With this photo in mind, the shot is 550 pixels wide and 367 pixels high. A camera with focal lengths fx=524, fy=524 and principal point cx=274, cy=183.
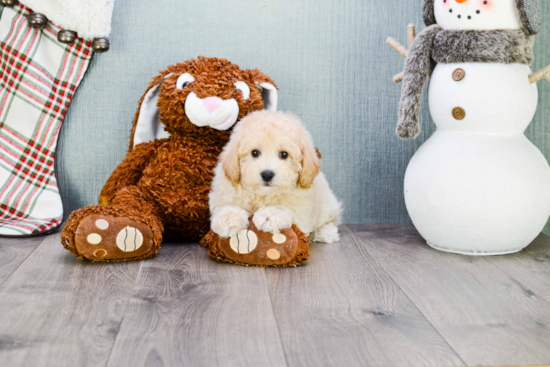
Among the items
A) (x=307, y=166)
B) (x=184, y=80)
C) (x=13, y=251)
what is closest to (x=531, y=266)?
(x=307, y=166)

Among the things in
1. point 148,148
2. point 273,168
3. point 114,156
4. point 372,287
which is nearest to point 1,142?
point 114,156

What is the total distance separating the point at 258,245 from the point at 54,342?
0.48 meters

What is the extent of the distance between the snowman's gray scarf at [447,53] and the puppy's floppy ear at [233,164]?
1.34 feet

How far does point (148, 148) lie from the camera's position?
54.1 inches

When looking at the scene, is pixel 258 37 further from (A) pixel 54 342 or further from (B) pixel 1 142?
(A) pixel 54 342

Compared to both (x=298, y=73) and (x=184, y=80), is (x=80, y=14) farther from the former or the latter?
(x=298, y=73)

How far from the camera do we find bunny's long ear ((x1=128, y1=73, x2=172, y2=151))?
1405mm

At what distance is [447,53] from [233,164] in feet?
1.90

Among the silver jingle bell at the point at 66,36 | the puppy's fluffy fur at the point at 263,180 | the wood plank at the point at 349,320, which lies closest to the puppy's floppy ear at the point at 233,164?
the puppy's fluffy fur at the point at 263,180

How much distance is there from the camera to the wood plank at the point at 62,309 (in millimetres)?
737

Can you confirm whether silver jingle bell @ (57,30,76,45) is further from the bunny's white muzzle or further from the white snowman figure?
the white snowman figure

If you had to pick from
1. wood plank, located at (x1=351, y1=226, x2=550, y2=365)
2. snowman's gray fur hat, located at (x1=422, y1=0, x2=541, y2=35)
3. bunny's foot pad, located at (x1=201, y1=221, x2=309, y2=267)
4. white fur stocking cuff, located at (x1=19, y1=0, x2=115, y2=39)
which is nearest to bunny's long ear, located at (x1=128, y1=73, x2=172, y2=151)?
white fur stocking cuff, located at (x1=19, y1=0, x2=115, y2=39)

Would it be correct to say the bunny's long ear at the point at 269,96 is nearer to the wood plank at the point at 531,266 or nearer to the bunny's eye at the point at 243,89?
the bunny's eye at the point at 243,89

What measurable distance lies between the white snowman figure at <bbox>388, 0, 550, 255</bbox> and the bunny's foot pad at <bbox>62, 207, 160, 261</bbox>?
0.67m
